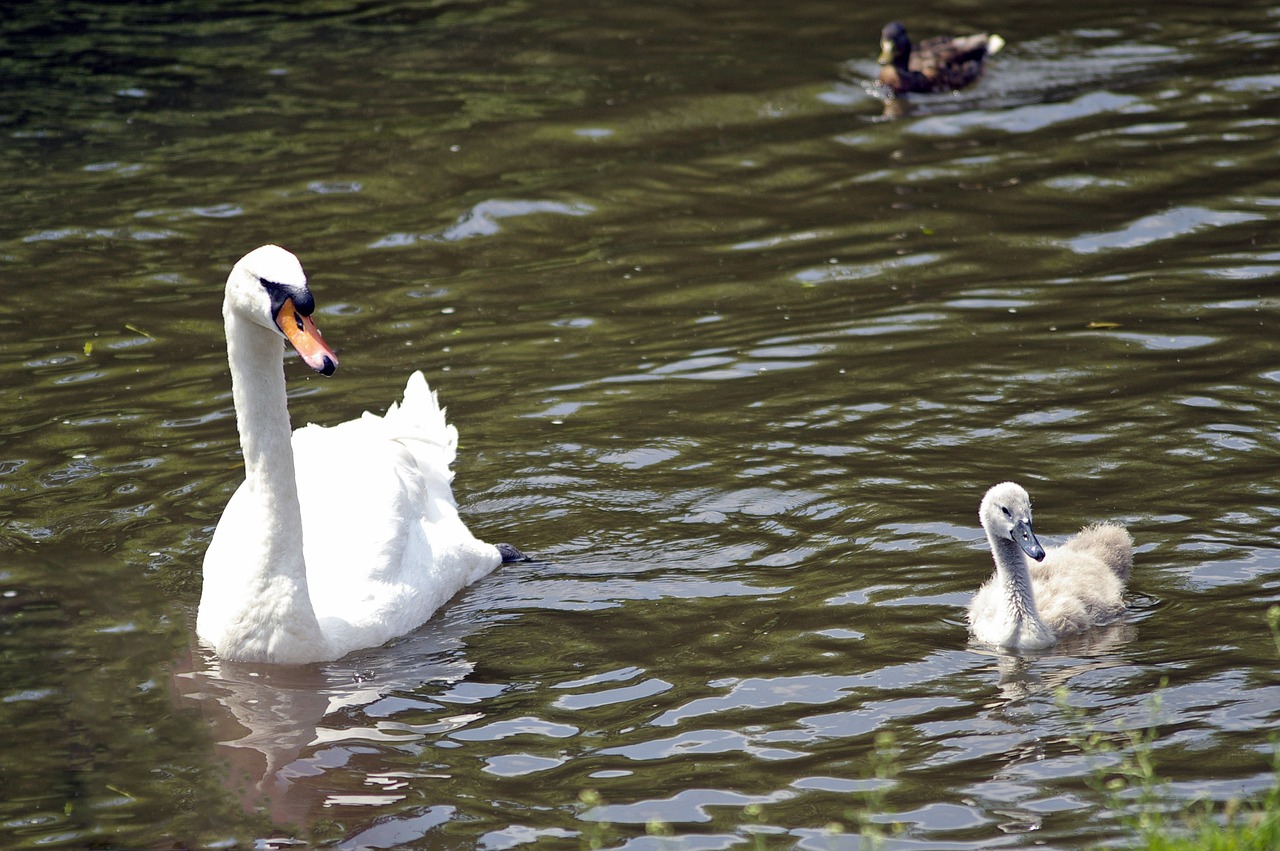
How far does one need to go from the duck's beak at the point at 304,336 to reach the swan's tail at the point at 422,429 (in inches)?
76.5

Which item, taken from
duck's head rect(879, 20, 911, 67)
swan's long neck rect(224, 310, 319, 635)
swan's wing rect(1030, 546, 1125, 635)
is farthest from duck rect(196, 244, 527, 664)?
duck's head rect(879, 20, 911, 67)

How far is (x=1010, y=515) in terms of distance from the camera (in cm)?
659

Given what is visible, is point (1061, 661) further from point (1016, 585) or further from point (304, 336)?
point (304, 336)

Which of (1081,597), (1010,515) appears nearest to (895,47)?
(1010,515)

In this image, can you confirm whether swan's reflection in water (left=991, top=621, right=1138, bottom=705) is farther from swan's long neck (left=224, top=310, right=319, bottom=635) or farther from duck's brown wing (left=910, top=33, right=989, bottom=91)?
duck's brown wing (left=910, top=33, right=989, bottom=91)

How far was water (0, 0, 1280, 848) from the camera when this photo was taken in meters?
5.68

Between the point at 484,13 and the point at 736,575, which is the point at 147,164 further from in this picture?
the point at 736,575

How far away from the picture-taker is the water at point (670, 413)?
18.6ft

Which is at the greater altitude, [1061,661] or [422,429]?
[422,429]

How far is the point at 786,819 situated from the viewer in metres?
5.20

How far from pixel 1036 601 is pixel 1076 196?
615 centimetres

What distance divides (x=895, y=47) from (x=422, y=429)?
845 cm

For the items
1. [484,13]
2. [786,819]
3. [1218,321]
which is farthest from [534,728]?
[484,13]

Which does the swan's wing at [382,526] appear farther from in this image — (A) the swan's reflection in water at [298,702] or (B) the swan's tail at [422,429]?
(A) the swan's reflection in water at [298,702]
